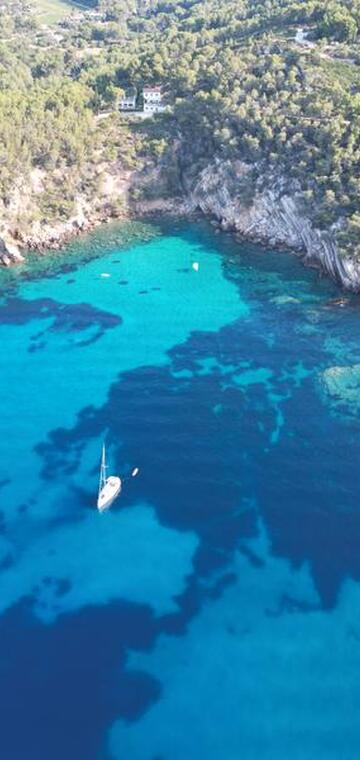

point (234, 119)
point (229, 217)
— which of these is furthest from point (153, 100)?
point (229, 217)

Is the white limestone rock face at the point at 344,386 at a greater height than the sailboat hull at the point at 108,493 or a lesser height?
greater

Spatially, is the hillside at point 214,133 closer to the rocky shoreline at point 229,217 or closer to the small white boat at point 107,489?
the rocky shoreline at point 229,217

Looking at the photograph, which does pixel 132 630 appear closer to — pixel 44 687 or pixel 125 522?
pixel 44 687

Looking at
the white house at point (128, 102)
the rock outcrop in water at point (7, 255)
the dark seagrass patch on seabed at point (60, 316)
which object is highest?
the white house at point (128, 102)

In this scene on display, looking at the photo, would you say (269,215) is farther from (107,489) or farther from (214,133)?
(107,489)

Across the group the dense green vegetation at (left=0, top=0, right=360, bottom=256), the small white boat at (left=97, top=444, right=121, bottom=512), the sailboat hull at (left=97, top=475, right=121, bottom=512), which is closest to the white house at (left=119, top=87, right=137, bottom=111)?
the dense green vegetation at (left=0, top=0, right=360, bottom=256)

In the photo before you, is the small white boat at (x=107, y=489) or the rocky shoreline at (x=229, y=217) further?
the rocky shoreline at (x=229, y=217)

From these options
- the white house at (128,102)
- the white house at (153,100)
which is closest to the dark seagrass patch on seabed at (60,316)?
the white house at (153,100)

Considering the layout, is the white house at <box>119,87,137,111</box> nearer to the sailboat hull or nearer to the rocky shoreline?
the rocky shoreline
